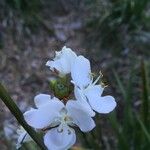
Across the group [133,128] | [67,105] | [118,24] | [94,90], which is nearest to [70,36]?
[118,24]

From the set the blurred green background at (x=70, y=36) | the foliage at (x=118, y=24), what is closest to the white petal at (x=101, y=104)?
the blurred green background at (x=70, y=36)

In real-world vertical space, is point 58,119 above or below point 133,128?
below

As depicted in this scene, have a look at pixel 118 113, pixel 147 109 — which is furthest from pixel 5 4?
pixel 147 109

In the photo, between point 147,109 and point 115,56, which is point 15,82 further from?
point 147,109

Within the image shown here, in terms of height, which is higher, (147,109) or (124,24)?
(124,24)

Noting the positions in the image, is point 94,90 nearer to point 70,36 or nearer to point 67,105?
point 67,105

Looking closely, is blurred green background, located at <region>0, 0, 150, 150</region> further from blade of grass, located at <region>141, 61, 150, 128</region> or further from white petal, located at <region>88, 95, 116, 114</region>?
white petal, located at <region>88, 95, 116, 114</region>
